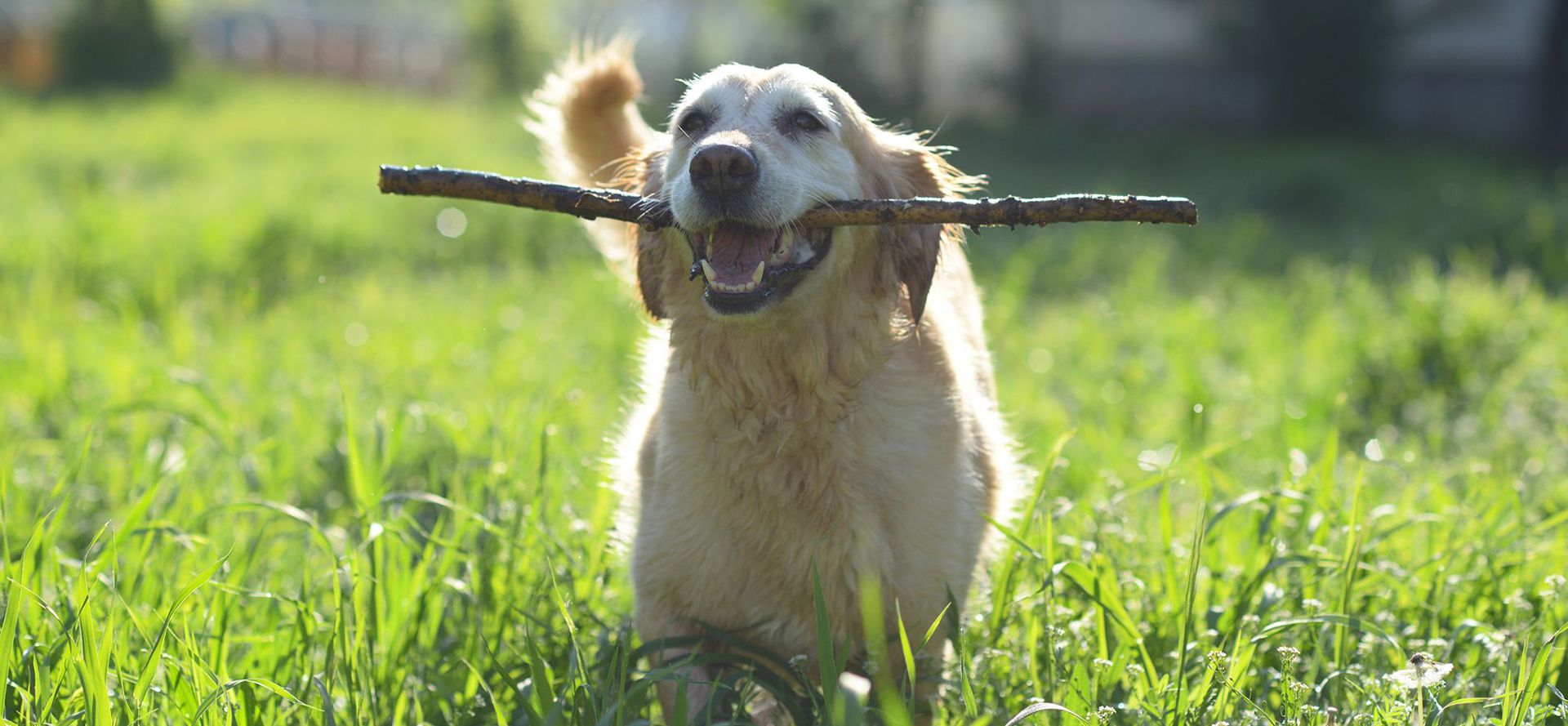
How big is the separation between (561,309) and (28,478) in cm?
312

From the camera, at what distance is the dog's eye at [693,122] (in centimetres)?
303

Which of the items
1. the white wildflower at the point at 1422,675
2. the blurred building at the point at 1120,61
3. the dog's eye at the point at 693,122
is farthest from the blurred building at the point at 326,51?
the white wildflower at the point at 1422,675

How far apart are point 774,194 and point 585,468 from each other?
1.56m

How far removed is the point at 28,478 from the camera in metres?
3.88

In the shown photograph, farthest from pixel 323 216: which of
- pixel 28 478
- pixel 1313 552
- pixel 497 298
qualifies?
pixel 1313 552

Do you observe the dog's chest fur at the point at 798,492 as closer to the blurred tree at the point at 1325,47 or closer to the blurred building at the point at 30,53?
the blurred tree at the point at 1325,47

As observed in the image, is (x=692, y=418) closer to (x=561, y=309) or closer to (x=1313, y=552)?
(x=1313, y=552)

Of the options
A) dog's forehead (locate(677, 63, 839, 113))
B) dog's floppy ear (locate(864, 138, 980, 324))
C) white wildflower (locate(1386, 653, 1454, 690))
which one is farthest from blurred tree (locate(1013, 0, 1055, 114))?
white wildflower (locate(1386, 653, 1454, 690))

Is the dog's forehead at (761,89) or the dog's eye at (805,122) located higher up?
the dog's forehead at (761,89)

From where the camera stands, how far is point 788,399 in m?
2.89

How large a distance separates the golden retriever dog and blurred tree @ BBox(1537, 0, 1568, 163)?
11.8m

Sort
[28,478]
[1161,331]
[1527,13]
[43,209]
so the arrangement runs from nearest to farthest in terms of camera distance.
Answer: [28,478] → [1161,331] → [43,209] → [1527,13]

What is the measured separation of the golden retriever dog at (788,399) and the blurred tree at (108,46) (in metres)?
20.4

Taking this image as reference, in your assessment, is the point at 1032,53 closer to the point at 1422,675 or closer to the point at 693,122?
the point at 693,122
